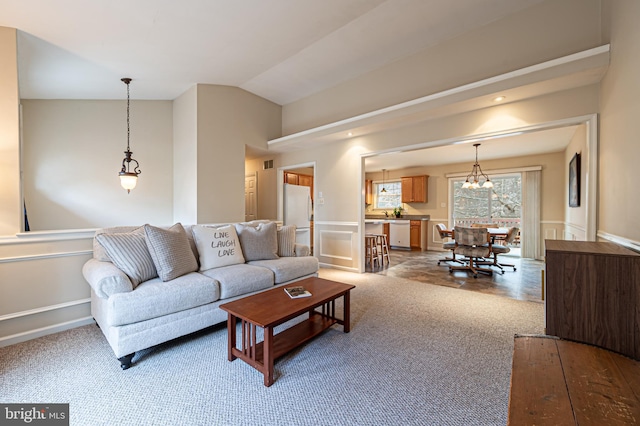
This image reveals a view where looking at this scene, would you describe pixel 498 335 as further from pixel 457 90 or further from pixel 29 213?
pixel 29 213

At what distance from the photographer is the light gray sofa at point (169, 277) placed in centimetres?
193

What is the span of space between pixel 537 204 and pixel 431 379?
20.2ft

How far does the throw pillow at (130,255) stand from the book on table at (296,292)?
1.23m

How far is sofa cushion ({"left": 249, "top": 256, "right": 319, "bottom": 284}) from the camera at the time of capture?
2936 mm

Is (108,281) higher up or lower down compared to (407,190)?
lower down

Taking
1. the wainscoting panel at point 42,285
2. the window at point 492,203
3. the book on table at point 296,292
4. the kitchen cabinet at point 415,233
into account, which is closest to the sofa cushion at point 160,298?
the book on table at point 296,292

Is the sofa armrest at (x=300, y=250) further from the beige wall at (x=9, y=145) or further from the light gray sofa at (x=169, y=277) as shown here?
the beige wall at (x=9, y=145)

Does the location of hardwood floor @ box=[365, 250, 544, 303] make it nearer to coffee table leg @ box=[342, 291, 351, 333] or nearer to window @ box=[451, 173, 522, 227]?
window @ box=[451, 173, 522, 227]

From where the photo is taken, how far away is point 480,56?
3277 millimetres

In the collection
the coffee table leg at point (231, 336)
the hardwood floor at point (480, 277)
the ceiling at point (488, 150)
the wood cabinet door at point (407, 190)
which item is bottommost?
the hardwood floor at point (480, 277)

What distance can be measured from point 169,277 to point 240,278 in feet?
1.98

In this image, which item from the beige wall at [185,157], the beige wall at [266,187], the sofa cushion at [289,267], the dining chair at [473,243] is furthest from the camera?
the beige wall at [266,187]

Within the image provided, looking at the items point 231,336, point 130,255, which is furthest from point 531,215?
point 130,255

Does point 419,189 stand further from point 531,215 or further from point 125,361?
point 125,361
